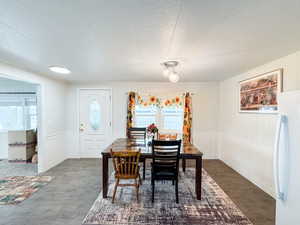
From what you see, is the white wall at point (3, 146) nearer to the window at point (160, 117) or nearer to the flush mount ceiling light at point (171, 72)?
the window at point (160, 117)

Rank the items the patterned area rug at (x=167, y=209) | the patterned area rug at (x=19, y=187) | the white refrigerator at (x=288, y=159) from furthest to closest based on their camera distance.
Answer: the patterned area rug at (x=19, y=187) < the patterned area rug at (x=167, y=209) < the white refrigerator at (x=288, y=159)

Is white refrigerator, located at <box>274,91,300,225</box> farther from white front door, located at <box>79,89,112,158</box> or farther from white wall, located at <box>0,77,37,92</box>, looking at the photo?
white wall, located at <box>0,77,37,92</box>

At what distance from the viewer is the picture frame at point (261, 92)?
2.91 m

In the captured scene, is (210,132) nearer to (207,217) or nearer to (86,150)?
(207,217)

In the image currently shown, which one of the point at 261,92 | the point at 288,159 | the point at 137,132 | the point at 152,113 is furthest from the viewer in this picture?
the point at 152,113

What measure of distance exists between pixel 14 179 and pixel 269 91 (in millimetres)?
5336

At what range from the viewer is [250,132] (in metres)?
3.66

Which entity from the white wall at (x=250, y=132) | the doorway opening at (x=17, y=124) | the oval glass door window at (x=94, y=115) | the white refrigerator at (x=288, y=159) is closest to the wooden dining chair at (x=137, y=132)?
the oval glass door window at (x=94, y=115)

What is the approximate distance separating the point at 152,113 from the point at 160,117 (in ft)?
0.89

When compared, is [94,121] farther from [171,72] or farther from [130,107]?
[171,72]

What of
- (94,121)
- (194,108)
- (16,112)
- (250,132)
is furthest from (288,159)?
(16,112)

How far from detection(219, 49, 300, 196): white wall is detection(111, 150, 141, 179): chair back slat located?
232cm

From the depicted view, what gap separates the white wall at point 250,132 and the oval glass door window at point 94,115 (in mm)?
3674

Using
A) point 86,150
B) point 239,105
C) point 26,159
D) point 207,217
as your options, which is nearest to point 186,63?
point 239,105
